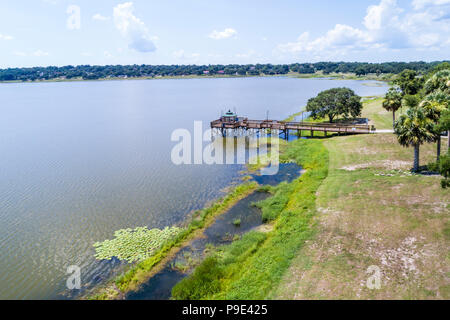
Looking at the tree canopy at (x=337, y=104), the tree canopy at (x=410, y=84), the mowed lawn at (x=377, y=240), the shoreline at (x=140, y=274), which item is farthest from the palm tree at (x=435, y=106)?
the tree canopy at (x=410, y=84)

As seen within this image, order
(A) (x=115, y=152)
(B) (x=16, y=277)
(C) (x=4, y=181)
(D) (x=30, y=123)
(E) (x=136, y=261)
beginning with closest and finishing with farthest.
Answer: (B) (x=16, y=277)
(E) (x=136, y=261)
(C) (x=4, y=181)
(A) (x=115, y=152)
(D) (x=30, y=123)

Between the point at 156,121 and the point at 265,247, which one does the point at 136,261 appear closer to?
the point at 265,247

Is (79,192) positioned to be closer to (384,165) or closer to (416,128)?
(384,165)

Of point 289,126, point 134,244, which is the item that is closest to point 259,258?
point 134,244

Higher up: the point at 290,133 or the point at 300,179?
the point at 290,133

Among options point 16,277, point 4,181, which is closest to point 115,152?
point 4,181
